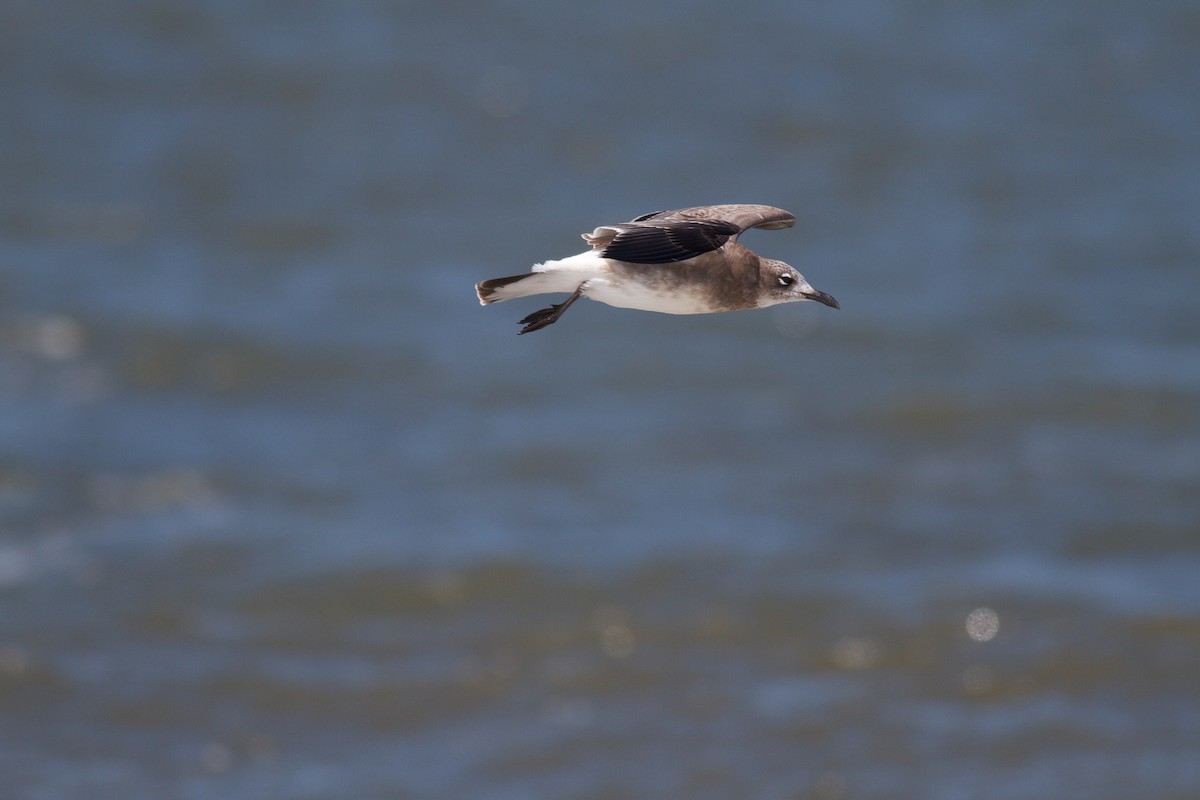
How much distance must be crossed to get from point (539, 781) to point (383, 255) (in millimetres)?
13841

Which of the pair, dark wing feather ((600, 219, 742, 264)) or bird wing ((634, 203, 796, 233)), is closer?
dark wing feather ((600, 219, 742, 264))

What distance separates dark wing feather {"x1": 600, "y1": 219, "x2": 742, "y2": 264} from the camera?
7.70 metres

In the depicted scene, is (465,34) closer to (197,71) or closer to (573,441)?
(197,71)

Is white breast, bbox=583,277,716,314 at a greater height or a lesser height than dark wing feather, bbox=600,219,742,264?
lesser

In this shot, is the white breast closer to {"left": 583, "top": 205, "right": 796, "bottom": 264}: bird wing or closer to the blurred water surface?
{"left": 583, "top": 205, "right": 796, "bottom": 264}: bird wing

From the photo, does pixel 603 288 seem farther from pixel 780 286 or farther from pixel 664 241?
pixel 780 286

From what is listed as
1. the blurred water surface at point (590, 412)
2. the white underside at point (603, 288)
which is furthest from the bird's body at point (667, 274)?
the blurred water surface at point (590, 412)

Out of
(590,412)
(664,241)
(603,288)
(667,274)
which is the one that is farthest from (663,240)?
(590,412)

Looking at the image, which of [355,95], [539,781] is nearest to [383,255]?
[355,95]

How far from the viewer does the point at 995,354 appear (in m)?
25.3

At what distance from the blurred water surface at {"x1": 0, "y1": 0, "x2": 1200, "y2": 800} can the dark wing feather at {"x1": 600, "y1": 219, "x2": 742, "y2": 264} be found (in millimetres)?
9453

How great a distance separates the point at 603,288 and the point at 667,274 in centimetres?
35

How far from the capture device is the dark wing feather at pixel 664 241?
7.70 m

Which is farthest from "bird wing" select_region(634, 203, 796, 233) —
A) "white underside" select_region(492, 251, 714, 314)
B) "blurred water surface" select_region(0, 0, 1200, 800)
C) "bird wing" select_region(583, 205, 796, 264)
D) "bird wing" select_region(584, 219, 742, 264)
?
"blurred water surface" select_region(0, 0, 1200, 800)
